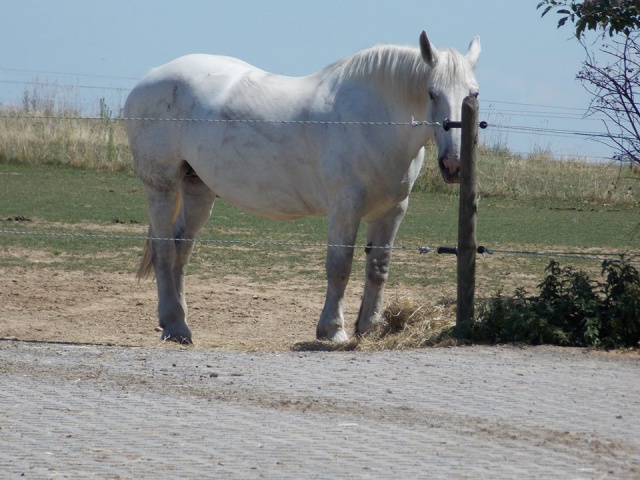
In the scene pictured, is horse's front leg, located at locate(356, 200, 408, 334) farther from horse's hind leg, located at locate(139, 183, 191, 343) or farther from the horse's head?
horse's hind leg, located at locate(139, 183, 191, 343)

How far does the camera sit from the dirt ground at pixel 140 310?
337 inches

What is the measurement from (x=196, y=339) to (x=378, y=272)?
1680 millimetres

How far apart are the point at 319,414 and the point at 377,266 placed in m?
2.87

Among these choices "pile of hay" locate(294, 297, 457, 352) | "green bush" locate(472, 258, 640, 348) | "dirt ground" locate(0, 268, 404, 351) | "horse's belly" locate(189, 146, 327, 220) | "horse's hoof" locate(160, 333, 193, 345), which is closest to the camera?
"green bush" locate(472, 258, 640, 348)

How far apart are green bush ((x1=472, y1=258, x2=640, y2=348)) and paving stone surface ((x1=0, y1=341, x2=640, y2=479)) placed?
0.20 metres

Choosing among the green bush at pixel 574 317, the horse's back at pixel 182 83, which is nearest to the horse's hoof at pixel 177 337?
the horse's back at pixel 182 83

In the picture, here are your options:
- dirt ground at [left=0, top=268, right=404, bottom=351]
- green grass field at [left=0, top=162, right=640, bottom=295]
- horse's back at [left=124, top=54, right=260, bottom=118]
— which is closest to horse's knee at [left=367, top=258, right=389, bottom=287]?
dirt ground at [left=0, top=268, right=404, bottom=351]

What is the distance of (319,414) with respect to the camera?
16.8ft

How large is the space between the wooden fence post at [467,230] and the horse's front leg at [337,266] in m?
0.87

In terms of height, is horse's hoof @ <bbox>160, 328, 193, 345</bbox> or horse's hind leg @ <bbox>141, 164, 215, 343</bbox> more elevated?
A: horse's hind leg @ <bbox>141, 164, 215, 343</bbox>

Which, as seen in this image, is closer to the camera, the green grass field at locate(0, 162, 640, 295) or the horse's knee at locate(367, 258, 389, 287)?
the horse's knee at locate(367, 258, 389, 287)

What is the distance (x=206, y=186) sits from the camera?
8.91 m

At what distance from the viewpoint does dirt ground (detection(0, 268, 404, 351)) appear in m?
8.56

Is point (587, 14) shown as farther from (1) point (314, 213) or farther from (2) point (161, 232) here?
(2) point (161, 232)
